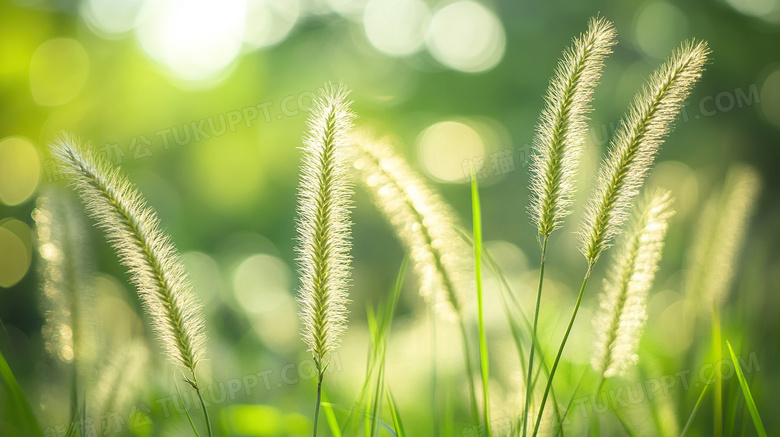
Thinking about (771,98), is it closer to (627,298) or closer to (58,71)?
(627,298)

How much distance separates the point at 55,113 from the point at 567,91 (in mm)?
5706

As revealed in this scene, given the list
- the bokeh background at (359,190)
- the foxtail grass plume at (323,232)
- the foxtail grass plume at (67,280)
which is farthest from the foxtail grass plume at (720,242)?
the foxtail grass plume at (67,280)

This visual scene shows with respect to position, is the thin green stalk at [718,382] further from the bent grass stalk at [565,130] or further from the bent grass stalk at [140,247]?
the bent grass stalk at [140,247]

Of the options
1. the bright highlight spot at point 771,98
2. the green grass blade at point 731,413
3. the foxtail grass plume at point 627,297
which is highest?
the bright highlight spot at point 771,98

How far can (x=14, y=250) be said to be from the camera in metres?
5.31

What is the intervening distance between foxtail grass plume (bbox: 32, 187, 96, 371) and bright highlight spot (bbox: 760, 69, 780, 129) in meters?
6.46

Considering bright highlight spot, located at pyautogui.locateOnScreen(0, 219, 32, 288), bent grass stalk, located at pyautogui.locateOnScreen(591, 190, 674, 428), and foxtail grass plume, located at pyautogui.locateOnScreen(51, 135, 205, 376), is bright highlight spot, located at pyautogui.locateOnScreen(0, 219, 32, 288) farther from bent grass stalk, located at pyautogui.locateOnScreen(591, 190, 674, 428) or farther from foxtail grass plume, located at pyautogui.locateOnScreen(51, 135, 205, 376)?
bent grass stalk, located at pyautogui.locateOnScreen(591, 190, 674, 428)

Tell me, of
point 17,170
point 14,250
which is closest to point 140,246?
point 17,170

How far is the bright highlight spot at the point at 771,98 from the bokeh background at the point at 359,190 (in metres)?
0.02

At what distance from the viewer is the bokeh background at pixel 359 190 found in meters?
2.57

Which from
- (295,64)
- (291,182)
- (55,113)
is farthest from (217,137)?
(55,113)

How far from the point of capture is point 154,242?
1.35 meters

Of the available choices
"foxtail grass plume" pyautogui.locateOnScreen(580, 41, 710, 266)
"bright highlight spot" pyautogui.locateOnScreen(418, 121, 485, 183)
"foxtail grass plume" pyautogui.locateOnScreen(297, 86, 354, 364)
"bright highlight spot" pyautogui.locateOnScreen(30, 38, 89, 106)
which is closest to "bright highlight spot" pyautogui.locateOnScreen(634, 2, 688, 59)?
"bright highlight spot" pyautogui.locateOnScreen(418, 121, 485, 183)

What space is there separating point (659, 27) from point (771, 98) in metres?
2.05
